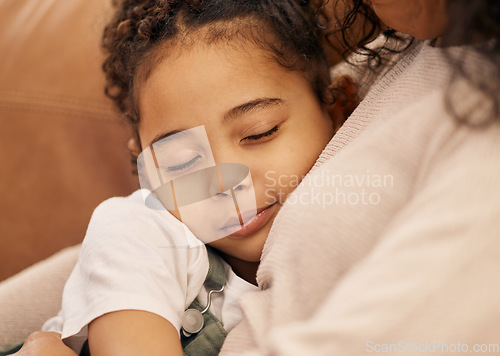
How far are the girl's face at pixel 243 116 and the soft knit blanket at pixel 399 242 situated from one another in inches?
6.3

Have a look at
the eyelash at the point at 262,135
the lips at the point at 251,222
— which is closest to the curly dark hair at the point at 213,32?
the eyelash at the point at 262,135

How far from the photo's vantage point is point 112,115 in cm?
105

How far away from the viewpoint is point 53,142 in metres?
1.05

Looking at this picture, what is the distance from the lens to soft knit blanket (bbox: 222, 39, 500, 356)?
14.4 inches

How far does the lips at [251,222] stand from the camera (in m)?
0.65

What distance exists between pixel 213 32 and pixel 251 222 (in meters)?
0.27

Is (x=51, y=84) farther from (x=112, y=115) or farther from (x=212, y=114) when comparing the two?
(x=212, y=114)

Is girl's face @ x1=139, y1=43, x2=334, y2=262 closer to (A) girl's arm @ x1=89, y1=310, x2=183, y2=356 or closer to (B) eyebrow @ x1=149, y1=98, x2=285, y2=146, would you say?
(B) eyebrow @ x1=149, y1=98, x2=285, y2=146

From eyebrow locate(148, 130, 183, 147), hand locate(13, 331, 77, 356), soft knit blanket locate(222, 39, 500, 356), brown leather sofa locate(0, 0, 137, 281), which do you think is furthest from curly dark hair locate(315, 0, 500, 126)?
brown leather sofa locate(0, 0, 137, 281)

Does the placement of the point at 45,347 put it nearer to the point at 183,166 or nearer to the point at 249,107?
the point at 183,166

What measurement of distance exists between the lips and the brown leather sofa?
490 millimetres

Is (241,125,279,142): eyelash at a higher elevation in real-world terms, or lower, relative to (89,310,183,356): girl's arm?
higher

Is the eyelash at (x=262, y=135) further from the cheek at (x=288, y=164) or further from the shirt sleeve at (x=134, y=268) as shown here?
the shirt sleeve at (x=134, y=268)

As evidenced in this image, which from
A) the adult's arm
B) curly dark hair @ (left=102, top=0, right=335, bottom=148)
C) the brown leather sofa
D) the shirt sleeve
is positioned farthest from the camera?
the brown leather sofa
